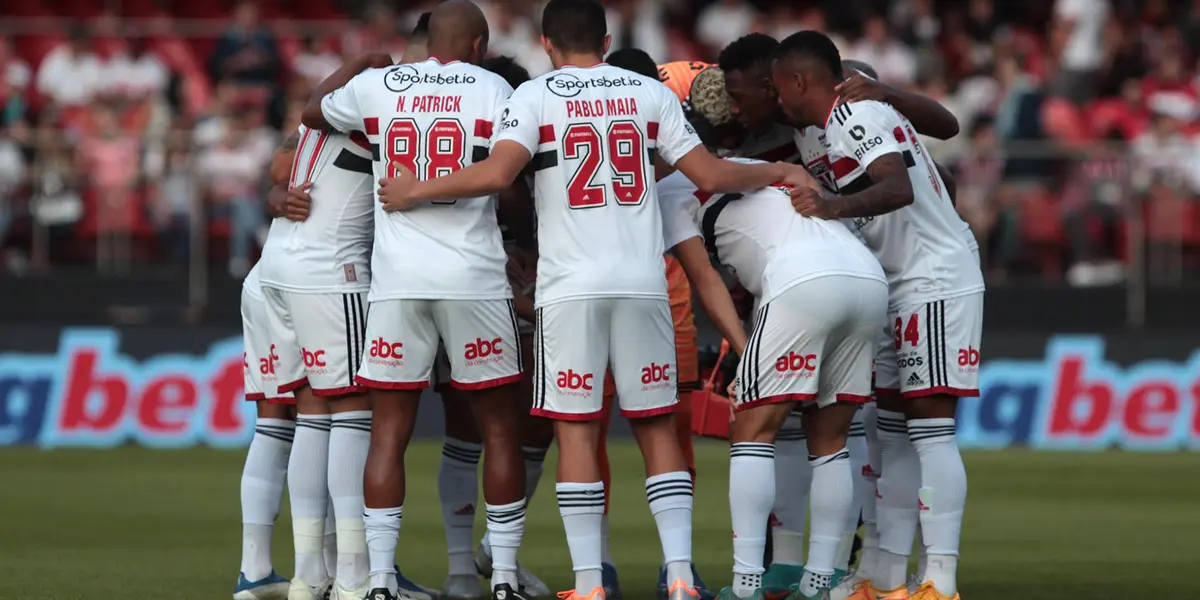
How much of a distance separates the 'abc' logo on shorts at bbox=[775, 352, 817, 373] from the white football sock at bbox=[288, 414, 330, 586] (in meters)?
2.06

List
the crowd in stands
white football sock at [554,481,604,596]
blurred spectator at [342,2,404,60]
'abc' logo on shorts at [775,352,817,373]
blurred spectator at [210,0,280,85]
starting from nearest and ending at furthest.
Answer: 1. white football sock at [554,481,604,596]
2. 'abc' logo on shorts at [775,352,817,373]
3. the crowd in stands
4. blurred spectator at [210,0,280,85]
5. blurred spectator at [342,2,404,60]

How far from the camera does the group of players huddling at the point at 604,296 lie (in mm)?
7086

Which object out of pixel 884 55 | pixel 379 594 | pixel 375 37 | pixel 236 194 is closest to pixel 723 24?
pixel 884 55

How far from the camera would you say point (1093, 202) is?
651 inches

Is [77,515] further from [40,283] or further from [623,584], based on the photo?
[40,283]

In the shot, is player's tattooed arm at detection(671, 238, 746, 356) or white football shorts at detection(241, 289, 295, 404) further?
white football shorts at detection(241, 289, 295, 404)

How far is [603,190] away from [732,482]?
1.31 meters

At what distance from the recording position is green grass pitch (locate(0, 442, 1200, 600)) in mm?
8391

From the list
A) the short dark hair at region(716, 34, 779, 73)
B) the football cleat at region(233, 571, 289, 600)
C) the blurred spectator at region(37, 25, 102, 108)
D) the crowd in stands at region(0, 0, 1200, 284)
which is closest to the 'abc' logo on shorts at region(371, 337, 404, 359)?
the football cleat at region(233, 571, 289, 600)

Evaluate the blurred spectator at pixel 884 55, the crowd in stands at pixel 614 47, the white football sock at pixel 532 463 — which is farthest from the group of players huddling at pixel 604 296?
the blurred spectator at pixel 884 55

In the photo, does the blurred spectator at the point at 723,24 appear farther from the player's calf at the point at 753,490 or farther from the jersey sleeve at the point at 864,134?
the player's calf at the point at 753,490

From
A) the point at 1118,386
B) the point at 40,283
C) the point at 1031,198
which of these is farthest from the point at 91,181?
the point at 1118,386

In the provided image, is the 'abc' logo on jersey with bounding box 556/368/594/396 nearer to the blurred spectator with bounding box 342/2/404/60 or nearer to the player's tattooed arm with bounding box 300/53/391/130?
the player's tattooed arm with bounding box 300/53/391/130

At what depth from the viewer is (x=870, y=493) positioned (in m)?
8.35
